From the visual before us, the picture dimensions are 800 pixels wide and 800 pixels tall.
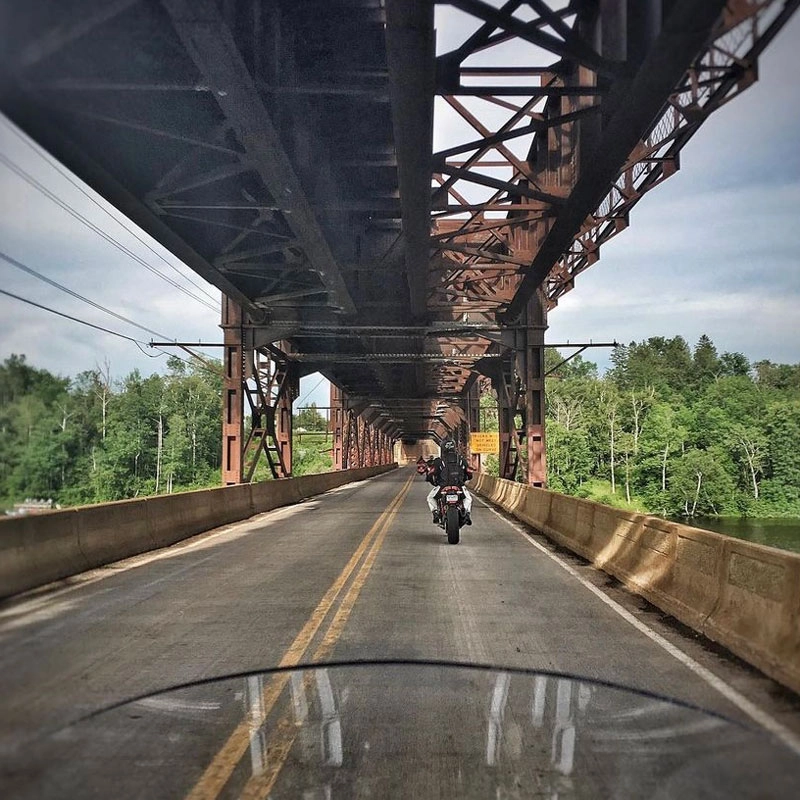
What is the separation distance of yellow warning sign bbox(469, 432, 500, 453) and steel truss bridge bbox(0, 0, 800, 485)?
80.6 feet

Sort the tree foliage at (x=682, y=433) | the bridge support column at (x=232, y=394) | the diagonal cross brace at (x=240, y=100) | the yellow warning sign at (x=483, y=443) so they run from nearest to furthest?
the diagonal cross brace at (x=240, y=100) < the tree foliage at (x=682, y=433) < the bridge support column at (x=232, y=394) < the yellow warning sign at (x=483, y=443)

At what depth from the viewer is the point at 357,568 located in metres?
13.1

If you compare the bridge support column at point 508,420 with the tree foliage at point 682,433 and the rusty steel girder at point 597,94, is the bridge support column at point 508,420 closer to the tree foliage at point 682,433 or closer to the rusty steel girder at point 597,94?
the tree foliage at point 682,433

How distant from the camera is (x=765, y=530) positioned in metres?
39.0

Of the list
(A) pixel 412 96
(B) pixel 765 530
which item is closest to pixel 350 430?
(B) pixel 765 530

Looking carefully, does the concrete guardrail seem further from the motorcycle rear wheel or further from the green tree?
the green tree

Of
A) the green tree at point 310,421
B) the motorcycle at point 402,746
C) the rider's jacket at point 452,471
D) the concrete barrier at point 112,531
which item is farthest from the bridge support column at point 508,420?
the green tree at point 310,421

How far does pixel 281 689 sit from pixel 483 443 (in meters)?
44.1

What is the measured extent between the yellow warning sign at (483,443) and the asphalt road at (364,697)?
38.0m

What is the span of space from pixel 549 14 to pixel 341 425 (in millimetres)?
55698

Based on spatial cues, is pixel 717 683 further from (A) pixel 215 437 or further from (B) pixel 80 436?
(A) pixel 215 437

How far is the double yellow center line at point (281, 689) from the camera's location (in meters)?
4.27

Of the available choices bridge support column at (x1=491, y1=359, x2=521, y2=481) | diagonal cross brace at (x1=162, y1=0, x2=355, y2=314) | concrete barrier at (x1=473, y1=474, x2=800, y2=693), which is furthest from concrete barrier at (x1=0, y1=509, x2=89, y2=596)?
bridge support column at (x1=491, y1=359, x2=521, y2=481)

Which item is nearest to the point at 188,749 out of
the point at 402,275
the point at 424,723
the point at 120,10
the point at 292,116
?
the point at 424,723
